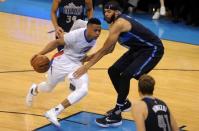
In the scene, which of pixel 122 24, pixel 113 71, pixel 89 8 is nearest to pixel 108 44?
pixel 122 24

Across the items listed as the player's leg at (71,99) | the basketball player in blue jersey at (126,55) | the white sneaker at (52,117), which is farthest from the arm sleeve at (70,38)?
the white sneaker at (52,117)

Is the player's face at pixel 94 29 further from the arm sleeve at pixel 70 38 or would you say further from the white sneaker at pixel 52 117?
the white sneaker at pixel 52 117

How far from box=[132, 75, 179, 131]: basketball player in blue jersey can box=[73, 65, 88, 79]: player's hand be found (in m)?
1.78

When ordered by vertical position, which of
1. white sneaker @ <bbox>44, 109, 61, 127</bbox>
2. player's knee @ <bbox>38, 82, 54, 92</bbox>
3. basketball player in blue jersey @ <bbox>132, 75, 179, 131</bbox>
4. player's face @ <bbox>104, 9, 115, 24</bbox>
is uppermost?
player's face @ <bbox>104, 9, 115, 24</bbox>

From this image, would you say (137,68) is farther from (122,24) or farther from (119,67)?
(122,24)

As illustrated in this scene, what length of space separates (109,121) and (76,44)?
3.88 feet

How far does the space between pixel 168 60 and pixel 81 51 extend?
417 cm

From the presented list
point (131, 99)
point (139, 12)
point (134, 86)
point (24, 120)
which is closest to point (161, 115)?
point (24, 120)

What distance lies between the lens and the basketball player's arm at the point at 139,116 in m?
5.09

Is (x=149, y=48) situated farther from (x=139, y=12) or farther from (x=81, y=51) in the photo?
(x=139, y=12)

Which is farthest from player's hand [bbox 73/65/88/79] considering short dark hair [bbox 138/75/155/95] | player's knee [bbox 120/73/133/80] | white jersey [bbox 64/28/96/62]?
short dark hair [bbox 138/75/155/95]

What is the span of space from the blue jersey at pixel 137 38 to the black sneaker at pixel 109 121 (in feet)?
3.36

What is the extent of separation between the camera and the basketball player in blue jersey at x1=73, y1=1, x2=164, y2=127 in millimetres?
6977

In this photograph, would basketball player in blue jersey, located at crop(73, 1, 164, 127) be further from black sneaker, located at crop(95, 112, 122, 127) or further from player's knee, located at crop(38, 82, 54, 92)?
player's knee, located at crop(38, 82, 54, 92)
